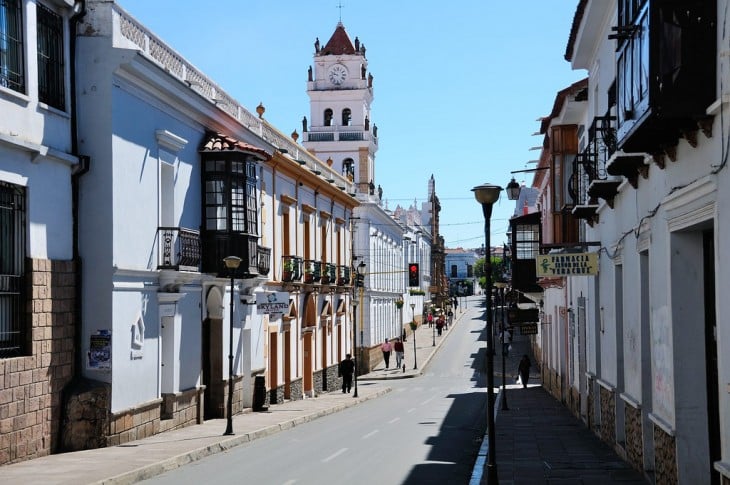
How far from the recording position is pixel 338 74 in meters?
65.4

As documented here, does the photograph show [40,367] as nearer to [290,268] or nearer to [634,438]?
[634,438]

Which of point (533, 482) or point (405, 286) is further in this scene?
point (405, 286)

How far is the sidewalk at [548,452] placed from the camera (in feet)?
49.1

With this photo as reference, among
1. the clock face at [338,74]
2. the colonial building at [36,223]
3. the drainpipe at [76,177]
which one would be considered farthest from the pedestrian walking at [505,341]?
the colonial building at [36,223]

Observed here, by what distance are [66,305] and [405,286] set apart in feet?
201

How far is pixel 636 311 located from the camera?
14.4 metres

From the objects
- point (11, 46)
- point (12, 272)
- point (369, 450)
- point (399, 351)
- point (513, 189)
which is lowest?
point (399, 351)

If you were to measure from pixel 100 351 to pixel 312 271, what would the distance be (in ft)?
60.3

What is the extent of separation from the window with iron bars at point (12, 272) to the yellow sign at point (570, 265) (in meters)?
9.22

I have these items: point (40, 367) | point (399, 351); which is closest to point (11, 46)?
point (40, 367)

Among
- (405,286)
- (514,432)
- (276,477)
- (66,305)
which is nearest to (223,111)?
(66,305)

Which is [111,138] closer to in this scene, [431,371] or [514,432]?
[514,432]

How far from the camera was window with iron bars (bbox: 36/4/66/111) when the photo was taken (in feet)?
56.0

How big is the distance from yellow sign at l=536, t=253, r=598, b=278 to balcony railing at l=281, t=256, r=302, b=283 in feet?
49.3
